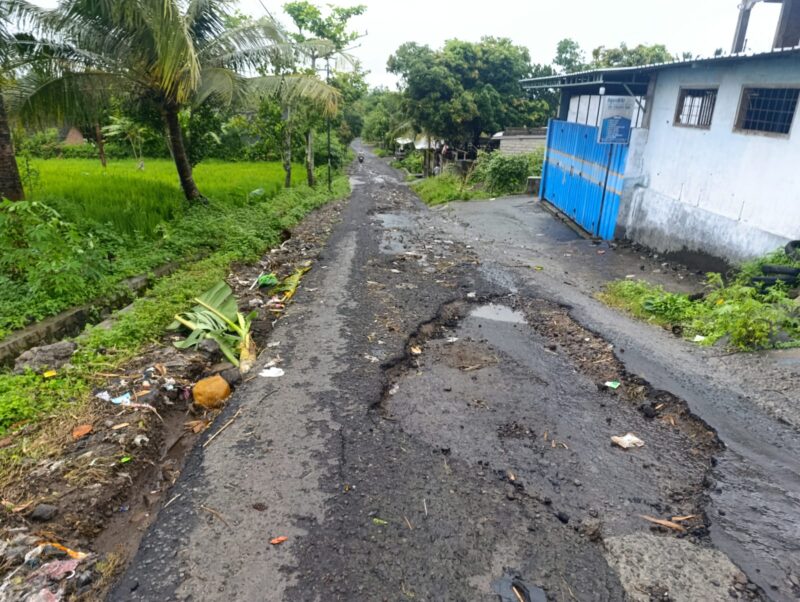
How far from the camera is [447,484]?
2.95m

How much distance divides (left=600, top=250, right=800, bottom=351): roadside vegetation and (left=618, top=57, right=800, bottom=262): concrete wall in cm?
60

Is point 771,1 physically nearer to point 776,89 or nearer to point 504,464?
point 776,89

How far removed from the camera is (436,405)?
3.81 m

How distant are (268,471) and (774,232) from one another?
6747mm

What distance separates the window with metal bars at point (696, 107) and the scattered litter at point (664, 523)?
7.04 m

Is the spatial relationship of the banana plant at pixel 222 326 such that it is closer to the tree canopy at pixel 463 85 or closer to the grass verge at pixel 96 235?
the grass verge at pixel 96 235

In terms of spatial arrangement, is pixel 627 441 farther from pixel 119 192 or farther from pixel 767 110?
pixel 119 192

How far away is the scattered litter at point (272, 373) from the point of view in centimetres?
427

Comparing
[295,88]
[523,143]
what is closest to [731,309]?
[295,88]

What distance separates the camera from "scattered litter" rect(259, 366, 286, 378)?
427cm

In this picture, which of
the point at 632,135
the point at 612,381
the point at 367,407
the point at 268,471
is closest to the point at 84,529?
the point at 268,471

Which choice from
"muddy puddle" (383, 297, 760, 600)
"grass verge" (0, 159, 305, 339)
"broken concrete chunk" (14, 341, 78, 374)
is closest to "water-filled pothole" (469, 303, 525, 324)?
"muddy puddle" (383, 297, 760, 600)

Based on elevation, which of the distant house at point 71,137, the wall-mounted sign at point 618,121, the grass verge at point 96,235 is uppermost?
the wall-mounted sign at point 618,121

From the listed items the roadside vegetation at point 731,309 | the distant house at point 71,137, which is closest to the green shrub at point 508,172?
the roadside vegetation at point 731,309
